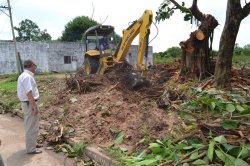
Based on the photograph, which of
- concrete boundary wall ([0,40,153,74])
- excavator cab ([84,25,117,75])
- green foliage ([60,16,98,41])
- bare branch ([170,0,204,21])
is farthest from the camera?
green foliage ([60,16,98,41])

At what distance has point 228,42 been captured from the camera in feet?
24.3

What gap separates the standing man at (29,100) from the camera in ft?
20.3

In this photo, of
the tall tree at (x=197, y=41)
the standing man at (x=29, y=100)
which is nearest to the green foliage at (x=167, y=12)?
the tall tree at (x=197, y=41)

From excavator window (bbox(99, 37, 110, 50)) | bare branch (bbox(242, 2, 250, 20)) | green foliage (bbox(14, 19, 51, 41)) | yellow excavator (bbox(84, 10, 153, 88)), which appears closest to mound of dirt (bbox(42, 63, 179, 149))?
yellow excavator (bbox(84, 10, 153, 88))

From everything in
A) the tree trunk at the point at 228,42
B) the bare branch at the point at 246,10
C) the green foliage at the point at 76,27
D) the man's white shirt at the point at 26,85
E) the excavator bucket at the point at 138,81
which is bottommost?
the excavator bucket at the point at 138,81

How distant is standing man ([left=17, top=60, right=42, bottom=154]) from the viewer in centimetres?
618

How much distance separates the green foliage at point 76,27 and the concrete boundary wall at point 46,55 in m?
12.7

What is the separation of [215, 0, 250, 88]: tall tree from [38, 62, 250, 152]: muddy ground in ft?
1.69

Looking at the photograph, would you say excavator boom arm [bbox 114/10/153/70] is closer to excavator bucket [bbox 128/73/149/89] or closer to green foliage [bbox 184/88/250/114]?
excavator bucket [bbox 128/73/149/89]

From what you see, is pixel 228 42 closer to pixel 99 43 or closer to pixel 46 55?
pixel 99 43

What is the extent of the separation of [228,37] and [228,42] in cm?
11

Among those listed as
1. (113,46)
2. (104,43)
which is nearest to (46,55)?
(113,46)

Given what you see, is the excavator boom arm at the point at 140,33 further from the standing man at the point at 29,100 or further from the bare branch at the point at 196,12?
the standing man at the point at 29,100

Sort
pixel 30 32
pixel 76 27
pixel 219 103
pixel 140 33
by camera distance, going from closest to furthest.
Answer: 1. pixel 219 103
2. pixel 140 33
3. pixel 76 27
4. pixel 30 32
